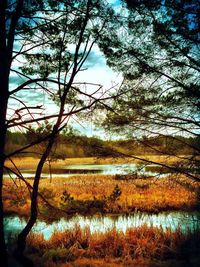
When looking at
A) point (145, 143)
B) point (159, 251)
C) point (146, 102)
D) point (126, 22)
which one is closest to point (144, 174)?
point (145, 143)

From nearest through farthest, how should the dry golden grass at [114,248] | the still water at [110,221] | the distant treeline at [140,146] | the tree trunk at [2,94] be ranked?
the tree trunk at [2,94] → the distant treeline at [140,146] → the dry golden grass at [114,248] → the still water at [110,221]

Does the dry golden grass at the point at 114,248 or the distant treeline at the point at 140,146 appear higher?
the distant treeline at the point at 140,146

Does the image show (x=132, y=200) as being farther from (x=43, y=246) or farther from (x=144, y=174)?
(x=144, y=174)

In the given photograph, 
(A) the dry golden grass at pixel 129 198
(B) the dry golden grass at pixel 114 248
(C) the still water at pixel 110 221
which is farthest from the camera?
(A) the dry golden grass at pixel 129 198

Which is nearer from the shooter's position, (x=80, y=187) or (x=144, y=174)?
(x=144, y=174)

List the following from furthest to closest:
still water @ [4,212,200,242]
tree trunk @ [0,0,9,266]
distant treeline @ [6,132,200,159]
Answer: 1. still water @ [4,212,200,242]
2. distant treeline @ [6,132,200,159]
3. tree trunk @ [0,0,9,266]

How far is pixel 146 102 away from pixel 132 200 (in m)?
11.1

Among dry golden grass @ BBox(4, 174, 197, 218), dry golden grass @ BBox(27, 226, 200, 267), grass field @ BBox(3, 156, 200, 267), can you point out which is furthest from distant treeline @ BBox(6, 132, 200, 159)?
dry golden grass @ BBox(4, 174, 197, 218)

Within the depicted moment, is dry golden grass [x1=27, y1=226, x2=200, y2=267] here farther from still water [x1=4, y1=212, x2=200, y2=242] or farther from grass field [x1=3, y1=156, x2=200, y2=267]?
still water [x1=4, y1=212, x2=200, y2=242]

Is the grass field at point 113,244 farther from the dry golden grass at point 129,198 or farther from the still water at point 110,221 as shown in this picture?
the dry golden grass at point 129,198

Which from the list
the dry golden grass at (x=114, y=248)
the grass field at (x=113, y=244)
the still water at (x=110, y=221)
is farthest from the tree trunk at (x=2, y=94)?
the still water at (x=110, y=221)

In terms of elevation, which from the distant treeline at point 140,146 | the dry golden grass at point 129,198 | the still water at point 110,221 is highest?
the distant treeline at point 140,146

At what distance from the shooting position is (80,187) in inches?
890

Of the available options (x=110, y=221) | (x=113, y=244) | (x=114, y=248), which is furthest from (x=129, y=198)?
(x=114, y=248)
